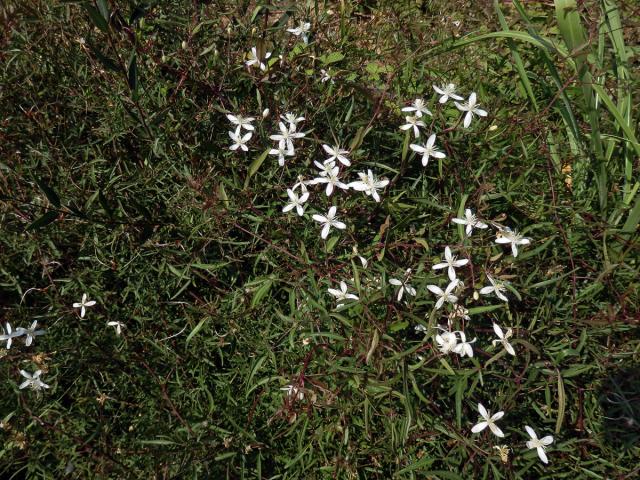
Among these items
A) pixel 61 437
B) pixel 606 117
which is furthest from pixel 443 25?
pixel 61 437

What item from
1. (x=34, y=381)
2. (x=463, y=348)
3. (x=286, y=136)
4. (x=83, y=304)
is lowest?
(x=34, y=381)

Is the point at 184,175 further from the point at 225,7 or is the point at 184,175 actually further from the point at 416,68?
the point at 416,68

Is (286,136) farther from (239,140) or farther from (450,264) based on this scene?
(450,264)

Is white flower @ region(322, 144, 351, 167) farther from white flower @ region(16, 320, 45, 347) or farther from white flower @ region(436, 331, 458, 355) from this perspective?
white flower @ region(16, 320, 45, 347)

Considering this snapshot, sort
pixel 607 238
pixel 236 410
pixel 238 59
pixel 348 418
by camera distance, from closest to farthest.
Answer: pixel 348 418
pixel 236 410
pixel 607 238
pixel 238 59

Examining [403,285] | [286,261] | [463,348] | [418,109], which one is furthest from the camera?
[286,261]

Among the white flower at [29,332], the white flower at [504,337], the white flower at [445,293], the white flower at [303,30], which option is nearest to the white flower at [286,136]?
the white flower at [303,30]

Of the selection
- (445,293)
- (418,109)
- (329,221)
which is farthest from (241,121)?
(445,293)
